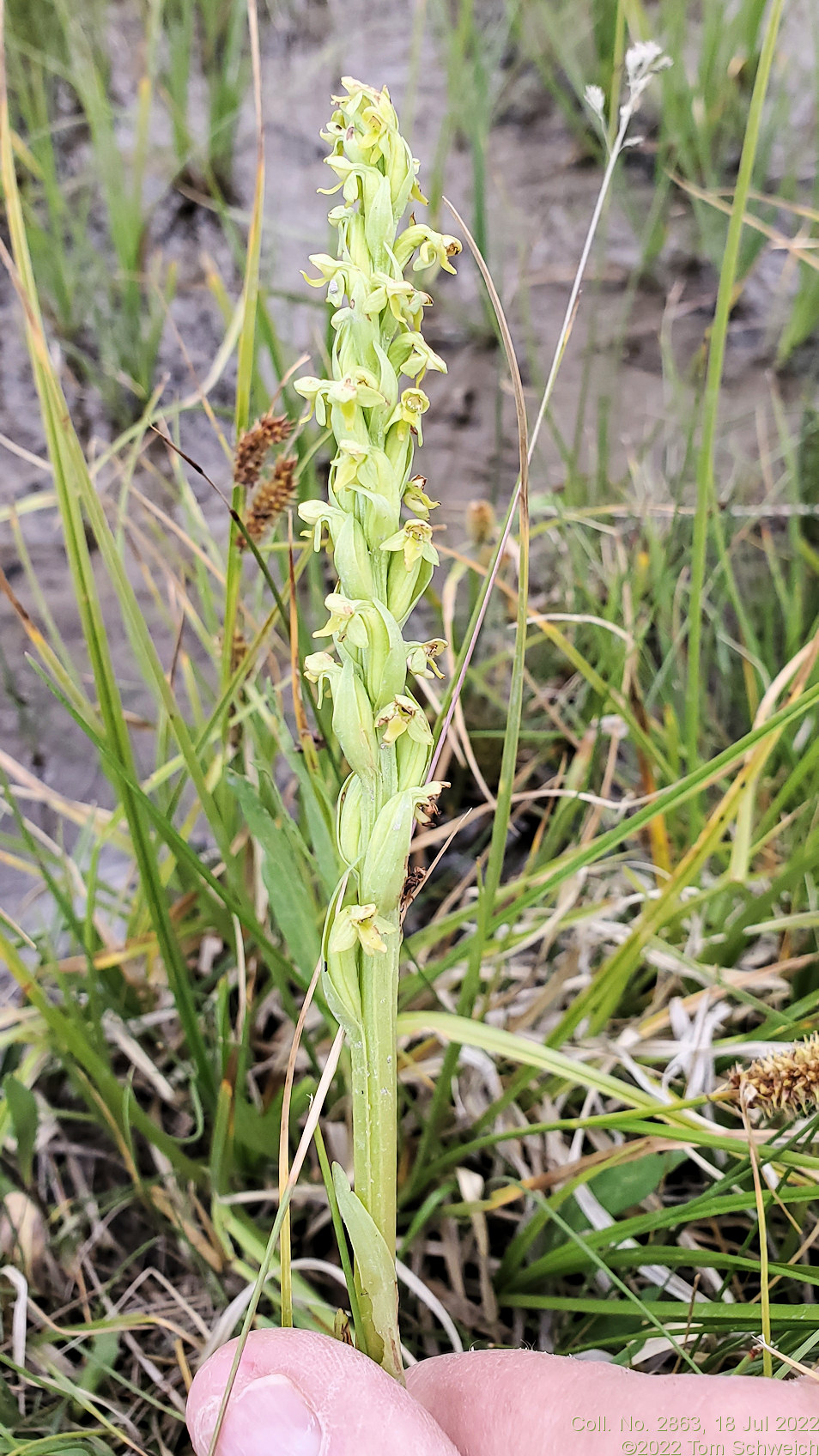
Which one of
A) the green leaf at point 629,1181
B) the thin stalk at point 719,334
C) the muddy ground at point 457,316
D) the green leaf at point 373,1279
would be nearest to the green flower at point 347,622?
the green leaf at point 373,1279

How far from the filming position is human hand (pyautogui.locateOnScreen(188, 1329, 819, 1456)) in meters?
0.38

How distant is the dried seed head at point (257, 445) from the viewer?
1.65ft

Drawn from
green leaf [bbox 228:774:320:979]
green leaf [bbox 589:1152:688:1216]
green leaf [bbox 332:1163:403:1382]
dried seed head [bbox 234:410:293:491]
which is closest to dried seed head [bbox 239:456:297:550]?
dried seed head [bbox 234:410:293:491]

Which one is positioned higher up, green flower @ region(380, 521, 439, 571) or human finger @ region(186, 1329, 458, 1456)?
green flower @ region(380, 521, 439, 571)

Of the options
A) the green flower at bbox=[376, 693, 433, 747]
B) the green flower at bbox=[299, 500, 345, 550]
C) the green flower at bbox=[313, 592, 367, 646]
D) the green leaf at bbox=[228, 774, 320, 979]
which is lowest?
the green leaf at bbox=[228, 774, 320, 979]

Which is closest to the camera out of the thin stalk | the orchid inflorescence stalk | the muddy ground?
the orchid inflorescence stalk

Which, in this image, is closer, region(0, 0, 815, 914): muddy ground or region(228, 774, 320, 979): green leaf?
region(228, 774, 320, 979): green leaf

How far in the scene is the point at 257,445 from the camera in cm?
51

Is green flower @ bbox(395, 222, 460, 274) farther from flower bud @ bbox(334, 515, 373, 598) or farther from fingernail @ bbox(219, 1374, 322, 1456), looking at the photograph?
fingernail @ bbox(219, 1374, 322, 1456)

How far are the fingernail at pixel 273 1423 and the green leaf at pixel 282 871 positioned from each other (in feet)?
0.77

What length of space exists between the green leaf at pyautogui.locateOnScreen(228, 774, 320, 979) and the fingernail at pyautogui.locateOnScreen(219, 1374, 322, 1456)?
0.23m

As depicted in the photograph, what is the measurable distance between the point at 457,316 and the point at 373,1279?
4.68 feet

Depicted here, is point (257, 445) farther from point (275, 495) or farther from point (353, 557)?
point (353, 557)

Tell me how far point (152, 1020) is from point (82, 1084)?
0.12 m
